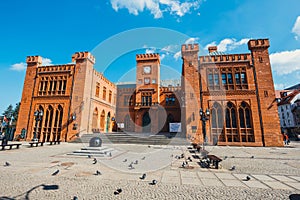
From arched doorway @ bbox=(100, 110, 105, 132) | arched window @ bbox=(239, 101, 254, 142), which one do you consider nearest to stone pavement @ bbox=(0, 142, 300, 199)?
arched window @ bbox=(239, 101, 254, 142)

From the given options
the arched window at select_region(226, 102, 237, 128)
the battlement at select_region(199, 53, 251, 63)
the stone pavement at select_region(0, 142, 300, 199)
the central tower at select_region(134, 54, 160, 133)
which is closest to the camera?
the stone pavement at select_region(0, 142, 300, 199)

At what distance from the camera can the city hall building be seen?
17.4 meters

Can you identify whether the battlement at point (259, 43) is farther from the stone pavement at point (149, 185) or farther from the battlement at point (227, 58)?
the stone pavement at point (149, 185)

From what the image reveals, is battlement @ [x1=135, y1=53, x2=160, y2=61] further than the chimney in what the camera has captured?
Yes

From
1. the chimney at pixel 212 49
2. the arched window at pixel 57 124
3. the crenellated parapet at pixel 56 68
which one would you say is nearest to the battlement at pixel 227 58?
the chimney at pixel 212 49

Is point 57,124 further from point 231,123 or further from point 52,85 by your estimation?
point 231,123

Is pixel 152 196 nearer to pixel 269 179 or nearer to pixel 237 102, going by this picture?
pixel 269 179

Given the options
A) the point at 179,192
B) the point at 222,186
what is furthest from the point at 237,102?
the point at 179,192

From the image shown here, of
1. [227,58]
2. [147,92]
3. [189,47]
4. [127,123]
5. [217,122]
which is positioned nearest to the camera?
[217,122]

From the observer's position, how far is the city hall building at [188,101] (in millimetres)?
17359

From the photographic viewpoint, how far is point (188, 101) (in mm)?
18531

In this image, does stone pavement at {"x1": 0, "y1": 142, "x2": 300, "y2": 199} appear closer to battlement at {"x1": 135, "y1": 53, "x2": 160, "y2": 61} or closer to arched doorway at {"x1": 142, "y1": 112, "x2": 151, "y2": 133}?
arched doorway at {"x1": 142, "y1": 112, "x2": 151, "y2": 133}

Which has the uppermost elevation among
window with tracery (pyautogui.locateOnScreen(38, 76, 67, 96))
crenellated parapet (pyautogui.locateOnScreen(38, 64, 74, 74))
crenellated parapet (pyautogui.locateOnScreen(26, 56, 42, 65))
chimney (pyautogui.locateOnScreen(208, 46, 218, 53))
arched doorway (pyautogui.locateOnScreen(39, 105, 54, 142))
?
chimney (pyautogui.locateOnScreen(208, 46, 218, 53))

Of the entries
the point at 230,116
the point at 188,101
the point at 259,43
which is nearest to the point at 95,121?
the point at 188,101
